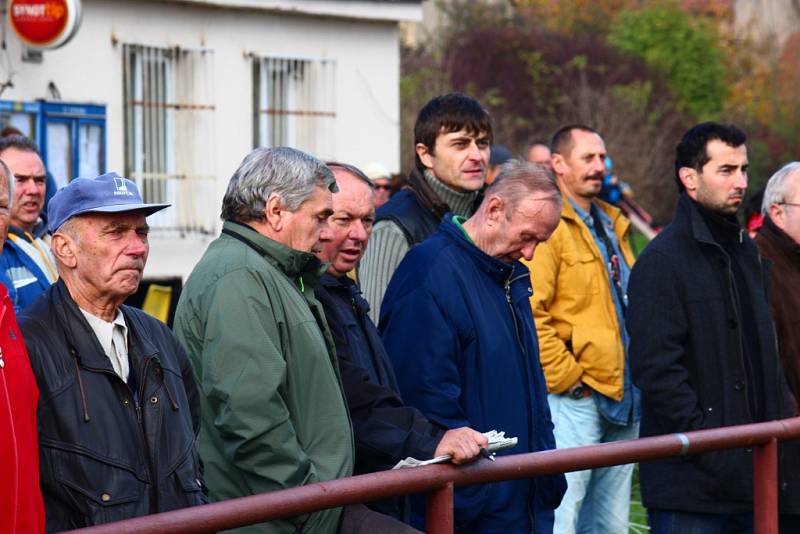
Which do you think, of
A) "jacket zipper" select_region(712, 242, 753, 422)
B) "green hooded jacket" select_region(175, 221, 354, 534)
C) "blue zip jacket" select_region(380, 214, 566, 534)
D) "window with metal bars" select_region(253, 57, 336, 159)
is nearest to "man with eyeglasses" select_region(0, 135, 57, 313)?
"blue zip jacket" select_region(380, 214, 566, 534)

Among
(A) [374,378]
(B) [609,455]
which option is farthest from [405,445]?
(B) [609,455]

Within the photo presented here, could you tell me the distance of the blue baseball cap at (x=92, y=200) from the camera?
13.4ft

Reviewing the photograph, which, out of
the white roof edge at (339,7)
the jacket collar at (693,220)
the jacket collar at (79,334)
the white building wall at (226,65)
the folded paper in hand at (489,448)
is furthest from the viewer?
the white roof edge at (339,7)

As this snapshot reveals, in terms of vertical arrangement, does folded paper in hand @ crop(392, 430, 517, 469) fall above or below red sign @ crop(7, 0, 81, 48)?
below

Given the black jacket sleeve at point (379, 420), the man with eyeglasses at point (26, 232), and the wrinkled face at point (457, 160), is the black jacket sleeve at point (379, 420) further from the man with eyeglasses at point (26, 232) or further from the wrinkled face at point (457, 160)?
the man with eyeglasses at point (26, 232)

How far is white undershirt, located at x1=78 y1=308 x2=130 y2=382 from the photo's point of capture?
13.2ft

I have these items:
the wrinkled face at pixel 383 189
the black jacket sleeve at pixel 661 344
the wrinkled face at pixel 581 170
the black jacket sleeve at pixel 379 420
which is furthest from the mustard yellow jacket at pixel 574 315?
the wrinkled face at pixel 383 189

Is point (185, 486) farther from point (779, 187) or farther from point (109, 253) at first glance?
point (779, 187)

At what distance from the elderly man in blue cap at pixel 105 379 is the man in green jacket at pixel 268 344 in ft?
0.51

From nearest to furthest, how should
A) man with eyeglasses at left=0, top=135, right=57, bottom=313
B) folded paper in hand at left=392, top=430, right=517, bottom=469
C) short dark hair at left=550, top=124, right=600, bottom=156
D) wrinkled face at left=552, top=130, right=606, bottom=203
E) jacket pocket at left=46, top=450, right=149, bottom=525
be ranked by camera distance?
1. jacket pocket at left=46, top=450, right=149, bottom=525
2. folded paper in hand at left=392, top=430, right=517, bottom=469
3. man with eyeglasses at left=0, top=135, right=57, bottom=313
4. wrinkled face at left=552, top=130, right=606, bottom=203
5. short dark hair at left=550, top=124, right=600, bottom=156

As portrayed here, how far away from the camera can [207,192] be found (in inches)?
571

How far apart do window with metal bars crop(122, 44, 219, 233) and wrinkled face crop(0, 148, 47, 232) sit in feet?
23.2

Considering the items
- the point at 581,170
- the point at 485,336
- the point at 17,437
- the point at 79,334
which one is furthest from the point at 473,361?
the point at 581,170

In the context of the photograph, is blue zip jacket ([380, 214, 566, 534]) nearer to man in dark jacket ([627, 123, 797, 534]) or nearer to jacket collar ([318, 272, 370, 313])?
jacket collar ([318, 272, 370, 313])
